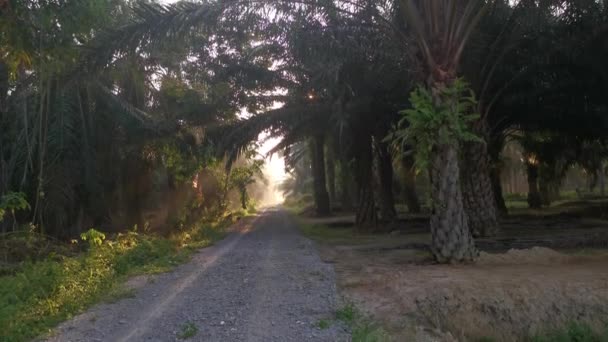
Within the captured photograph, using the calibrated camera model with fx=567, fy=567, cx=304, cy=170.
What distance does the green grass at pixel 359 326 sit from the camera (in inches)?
251

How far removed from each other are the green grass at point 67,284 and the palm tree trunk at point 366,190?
814 cm

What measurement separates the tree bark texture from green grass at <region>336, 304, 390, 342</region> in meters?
3.97

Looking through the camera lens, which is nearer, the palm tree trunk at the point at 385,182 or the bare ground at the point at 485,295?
the bare ground at the point at 485,295

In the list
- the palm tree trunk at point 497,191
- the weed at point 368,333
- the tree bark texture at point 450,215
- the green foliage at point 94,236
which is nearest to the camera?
the weed at point 368,333

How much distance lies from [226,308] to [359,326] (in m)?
2.20

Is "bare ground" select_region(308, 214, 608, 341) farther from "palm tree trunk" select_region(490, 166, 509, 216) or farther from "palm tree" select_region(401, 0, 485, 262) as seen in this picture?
"palm tree trunk" select_region(490, 166, 509, 216)

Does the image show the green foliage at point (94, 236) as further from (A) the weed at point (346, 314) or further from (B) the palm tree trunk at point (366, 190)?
(B) the palm tree trunk at point (366, 190)

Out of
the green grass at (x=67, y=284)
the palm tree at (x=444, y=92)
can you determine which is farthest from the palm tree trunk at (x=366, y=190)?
the palm tree at (x=444, y=92)

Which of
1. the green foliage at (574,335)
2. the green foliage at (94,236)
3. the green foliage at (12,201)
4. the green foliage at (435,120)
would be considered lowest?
the green foliage at (574,335)

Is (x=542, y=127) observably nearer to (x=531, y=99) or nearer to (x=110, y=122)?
(x=531, y=99)

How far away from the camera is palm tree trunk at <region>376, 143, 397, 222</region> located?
21.9 m

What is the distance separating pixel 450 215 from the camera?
1124cm

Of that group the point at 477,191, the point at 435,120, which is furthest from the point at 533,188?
the point at 435,120

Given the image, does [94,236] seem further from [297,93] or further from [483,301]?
[297,93]
